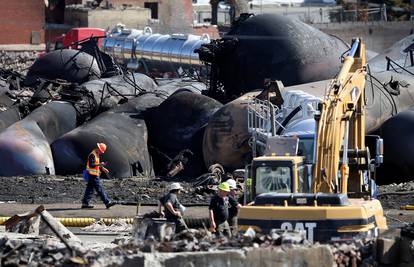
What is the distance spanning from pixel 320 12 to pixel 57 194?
44.8 m

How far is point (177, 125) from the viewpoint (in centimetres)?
3177

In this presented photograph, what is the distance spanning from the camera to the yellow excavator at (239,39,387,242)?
1551cm

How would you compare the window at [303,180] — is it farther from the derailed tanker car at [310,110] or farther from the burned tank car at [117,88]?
the burned tank car at [117,88]

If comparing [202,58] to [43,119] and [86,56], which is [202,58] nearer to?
[43,119]

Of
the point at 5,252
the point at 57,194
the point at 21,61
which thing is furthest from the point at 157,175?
the point at 21,61

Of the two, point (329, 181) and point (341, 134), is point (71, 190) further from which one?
point (329, 181)

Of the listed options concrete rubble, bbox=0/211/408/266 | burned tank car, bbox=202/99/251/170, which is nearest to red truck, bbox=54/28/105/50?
burned tank car, bbox=202/99/251/170

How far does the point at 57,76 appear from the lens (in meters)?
41.7

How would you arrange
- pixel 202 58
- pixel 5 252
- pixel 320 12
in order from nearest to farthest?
pixel 5 252, pixel 202 58, pixel 320 12

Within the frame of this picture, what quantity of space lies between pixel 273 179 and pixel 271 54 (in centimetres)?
1697

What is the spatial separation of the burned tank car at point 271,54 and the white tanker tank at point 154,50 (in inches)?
507

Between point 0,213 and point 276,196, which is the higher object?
point 276,196

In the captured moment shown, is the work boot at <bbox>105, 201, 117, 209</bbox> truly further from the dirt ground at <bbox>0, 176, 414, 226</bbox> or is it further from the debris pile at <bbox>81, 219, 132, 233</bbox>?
the debris pile at <bbox>81, 219, 132, 233</bbox>

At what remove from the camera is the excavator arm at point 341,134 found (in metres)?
17.6
